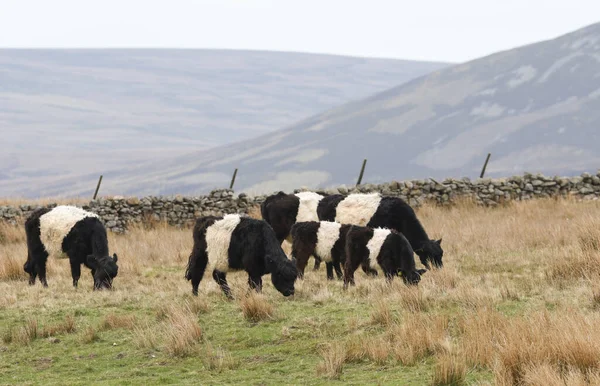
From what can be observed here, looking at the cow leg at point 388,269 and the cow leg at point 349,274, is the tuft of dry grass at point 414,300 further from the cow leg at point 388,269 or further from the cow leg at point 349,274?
the cow leg at point 349,274

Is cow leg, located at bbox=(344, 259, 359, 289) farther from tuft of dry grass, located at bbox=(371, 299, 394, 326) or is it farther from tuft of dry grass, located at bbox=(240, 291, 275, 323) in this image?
tuft of dry grass, located at bbox=(371, 299, 394, 326)

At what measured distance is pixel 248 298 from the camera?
1164cm

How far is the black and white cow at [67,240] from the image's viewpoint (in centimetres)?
1631

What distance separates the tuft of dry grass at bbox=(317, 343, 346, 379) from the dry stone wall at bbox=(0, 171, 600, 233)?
744 inches

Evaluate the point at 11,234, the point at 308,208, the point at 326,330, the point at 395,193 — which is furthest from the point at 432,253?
the point at 11,234

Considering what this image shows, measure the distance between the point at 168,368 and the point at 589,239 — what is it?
32.7 ft

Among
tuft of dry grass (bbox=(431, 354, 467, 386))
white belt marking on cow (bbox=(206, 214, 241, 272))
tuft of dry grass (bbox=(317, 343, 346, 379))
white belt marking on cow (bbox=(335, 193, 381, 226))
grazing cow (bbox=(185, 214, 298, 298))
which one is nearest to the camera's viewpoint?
tuft of dry grass (bbox=(431, 354, 467, 386))

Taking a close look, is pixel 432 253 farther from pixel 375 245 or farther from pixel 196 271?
pixel 196 271

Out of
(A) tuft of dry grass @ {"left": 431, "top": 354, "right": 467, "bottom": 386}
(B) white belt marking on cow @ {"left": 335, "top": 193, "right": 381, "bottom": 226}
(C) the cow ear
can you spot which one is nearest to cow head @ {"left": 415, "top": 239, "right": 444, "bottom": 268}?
(B) white belt marking on cow @ {"left": 335, "top": 193, "right": 381, "bottom": 226}

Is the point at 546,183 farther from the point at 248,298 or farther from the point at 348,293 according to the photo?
the point at 248,298

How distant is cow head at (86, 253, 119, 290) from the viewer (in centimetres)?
1555

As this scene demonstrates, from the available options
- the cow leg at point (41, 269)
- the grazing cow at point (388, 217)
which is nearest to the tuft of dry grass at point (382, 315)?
the grazing cow at point (388, 217)

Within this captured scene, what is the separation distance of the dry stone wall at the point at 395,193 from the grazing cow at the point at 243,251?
1430 centimetres

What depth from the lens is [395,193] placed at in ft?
92.1
